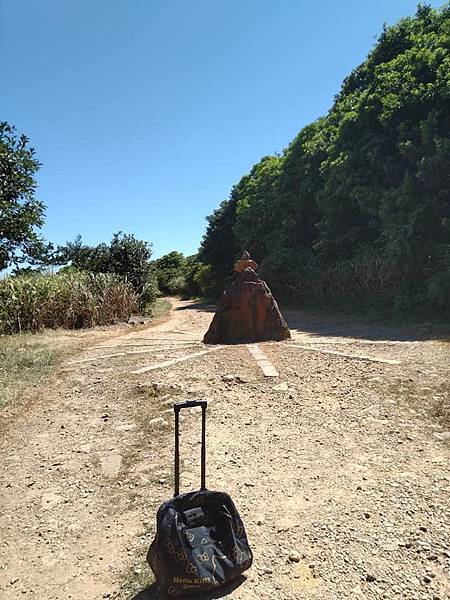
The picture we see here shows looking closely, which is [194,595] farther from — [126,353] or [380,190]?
[380,190]

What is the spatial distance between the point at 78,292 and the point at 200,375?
22.6 ft

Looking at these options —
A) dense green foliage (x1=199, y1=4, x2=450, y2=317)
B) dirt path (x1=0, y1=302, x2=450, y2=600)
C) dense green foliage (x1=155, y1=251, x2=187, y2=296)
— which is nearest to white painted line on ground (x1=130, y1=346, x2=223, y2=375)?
dirt path (x1=0, y1=302, x2=450, y2=600)

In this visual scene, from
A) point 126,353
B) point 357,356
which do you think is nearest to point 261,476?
point 357,356

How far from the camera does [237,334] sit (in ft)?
24.6

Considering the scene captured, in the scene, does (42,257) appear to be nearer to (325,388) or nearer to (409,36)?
(325,388)

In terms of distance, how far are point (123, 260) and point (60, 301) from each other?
4.90 m

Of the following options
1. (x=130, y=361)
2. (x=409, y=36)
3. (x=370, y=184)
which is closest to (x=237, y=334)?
(x=130, y=361)

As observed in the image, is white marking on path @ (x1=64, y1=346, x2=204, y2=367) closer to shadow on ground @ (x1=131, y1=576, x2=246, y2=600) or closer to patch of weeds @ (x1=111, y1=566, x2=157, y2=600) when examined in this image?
patch of weeds @ (x1=111, y1=566, x2=157, y2=600)

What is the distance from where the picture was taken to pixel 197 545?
184cm

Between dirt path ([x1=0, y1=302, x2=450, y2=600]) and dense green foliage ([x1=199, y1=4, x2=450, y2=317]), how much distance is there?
17.2 ft

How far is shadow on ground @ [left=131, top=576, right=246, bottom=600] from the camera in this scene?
179 centimetres

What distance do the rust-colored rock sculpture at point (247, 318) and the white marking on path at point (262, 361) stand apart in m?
0.55

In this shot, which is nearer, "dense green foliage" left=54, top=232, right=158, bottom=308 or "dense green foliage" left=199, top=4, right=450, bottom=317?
"dense green foliage" left=199, top=4, right=450, bottom=317

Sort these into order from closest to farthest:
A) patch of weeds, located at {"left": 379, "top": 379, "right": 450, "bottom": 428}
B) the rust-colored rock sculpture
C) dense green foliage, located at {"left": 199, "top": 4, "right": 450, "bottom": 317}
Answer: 1. patch of weeds, located at {"left": 379, "top": 379, "right": 450, "bottom": 428}
2. the rust-colored rock sculpture
3. dense green foliage, located at {"left": 199, "top": 4, "right": 450, "bottom": 317}
